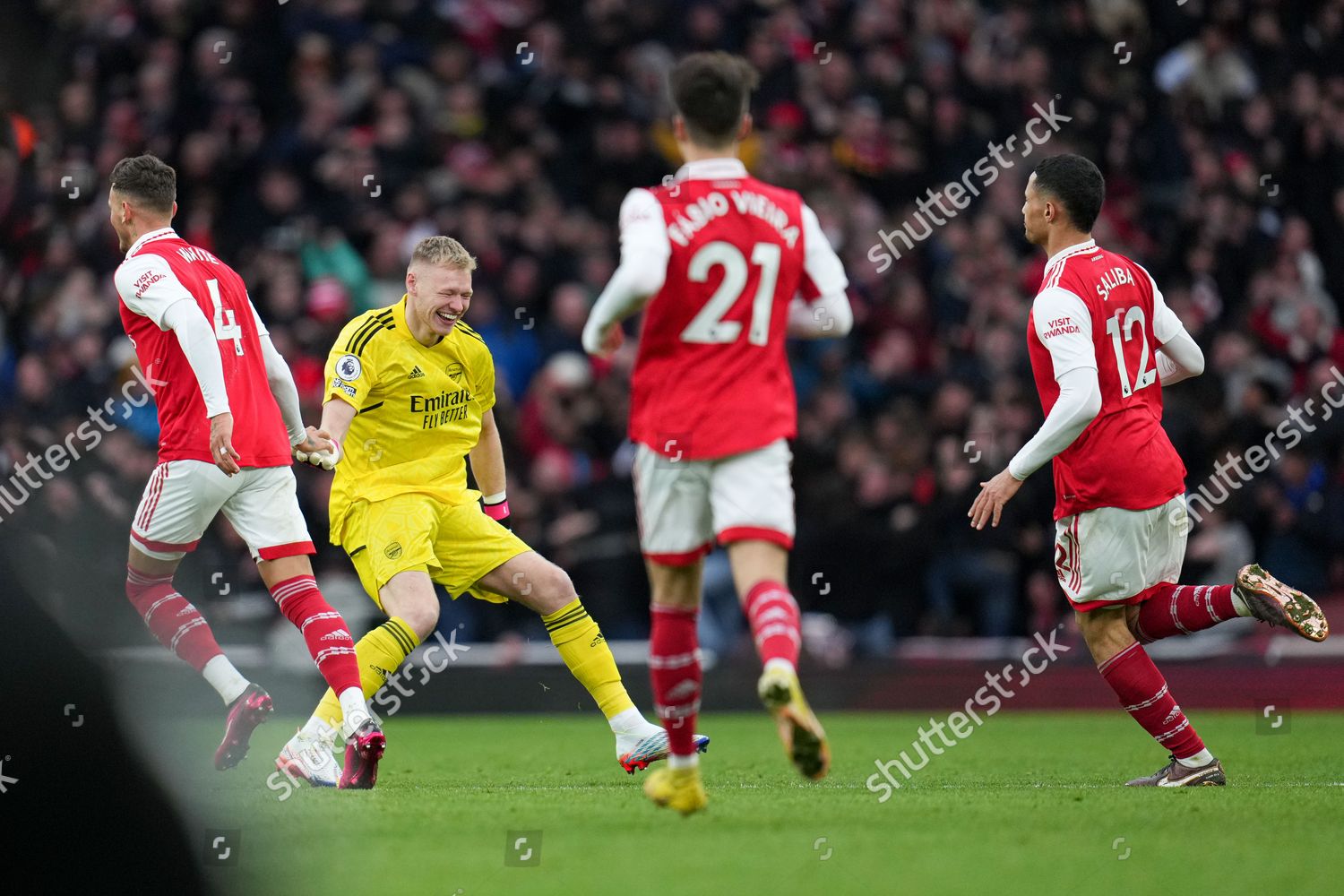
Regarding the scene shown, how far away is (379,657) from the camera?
7.34m

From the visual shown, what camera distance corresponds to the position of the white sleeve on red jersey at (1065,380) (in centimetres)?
675

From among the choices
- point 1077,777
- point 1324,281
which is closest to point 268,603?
point 1077,777

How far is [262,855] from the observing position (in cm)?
522

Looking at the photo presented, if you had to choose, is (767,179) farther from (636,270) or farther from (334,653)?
(636,270)

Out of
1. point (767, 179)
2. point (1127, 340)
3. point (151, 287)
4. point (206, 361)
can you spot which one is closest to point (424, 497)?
point (206, 361)

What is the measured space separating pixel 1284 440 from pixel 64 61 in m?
11.7

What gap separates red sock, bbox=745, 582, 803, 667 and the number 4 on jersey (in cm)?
288

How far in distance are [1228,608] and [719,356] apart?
273cm

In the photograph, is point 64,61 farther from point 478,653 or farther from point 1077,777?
point 1077,777

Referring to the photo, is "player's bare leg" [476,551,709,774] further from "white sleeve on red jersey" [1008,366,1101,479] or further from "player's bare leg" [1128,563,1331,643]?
"player's bare leg" [1128,563,1331,643]

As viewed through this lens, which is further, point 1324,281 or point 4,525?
point 1324,281

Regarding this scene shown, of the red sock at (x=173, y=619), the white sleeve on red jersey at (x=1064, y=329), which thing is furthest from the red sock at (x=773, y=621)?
the red sock at (x=173, y=619)

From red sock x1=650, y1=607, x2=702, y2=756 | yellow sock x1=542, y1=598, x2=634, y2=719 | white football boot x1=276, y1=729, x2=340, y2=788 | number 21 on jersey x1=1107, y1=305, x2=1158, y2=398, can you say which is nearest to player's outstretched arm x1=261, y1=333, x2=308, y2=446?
white football boot x1=276, y1=729, x2=340, y2=788

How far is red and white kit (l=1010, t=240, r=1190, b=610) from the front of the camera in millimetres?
7062
